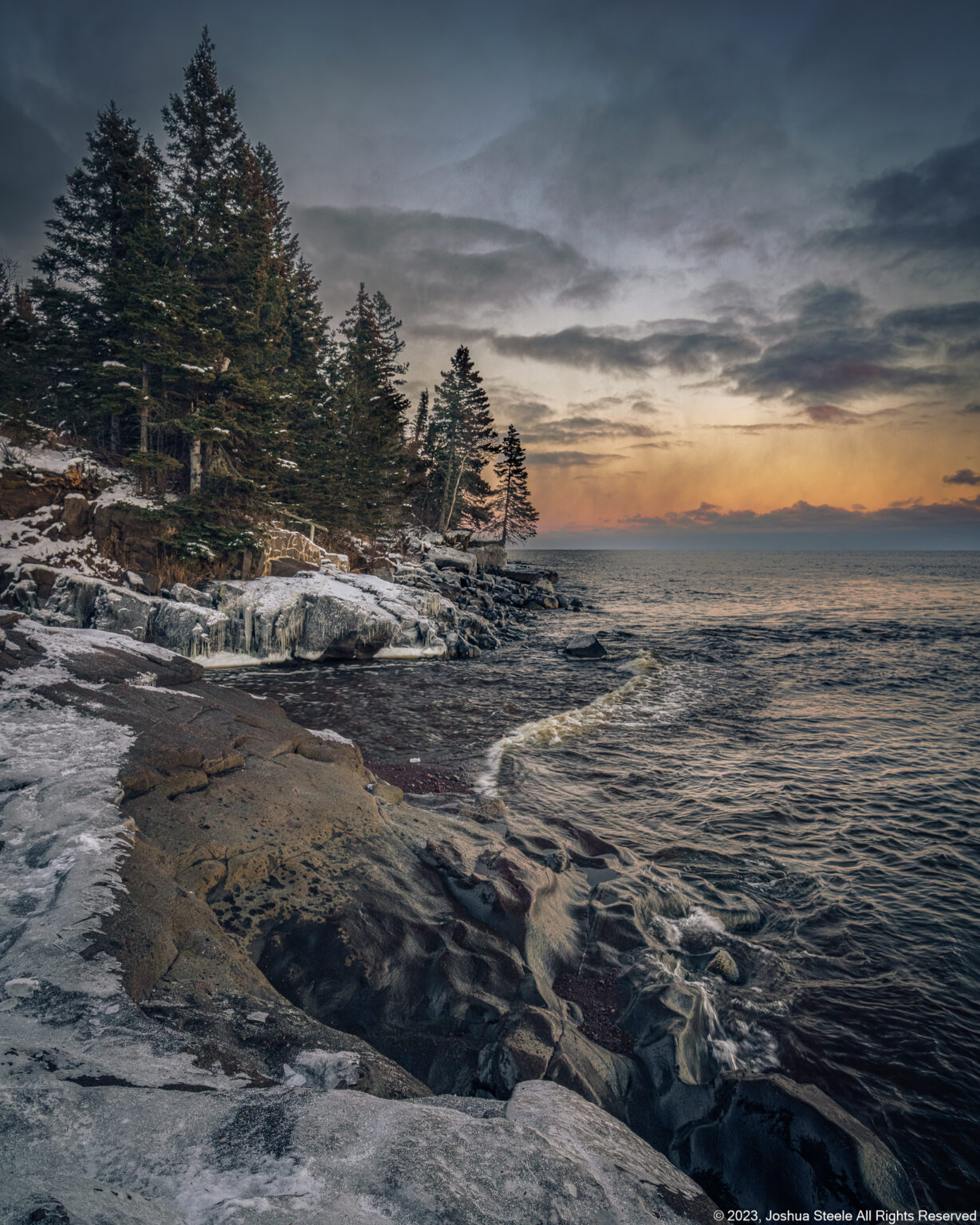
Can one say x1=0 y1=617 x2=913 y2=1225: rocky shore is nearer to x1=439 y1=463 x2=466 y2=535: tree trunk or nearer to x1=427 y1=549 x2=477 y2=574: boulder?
x1=427 y1=549 x2=477 y2=574: boulder

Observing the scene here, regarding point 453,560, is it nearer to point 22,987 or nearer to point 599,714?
point 599,714

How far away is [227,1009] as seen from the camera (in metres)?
3.30

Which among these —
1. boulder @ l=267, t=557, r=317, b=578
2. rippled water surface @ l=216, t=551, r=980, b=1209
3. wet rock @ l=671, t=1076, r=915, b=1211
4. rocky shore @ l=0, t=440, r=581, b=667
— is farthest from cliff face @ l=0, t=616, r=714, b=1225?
boulder @ l=267, t=557, r=317, b=578

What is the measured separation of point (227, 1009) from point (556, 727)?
10.6 metres

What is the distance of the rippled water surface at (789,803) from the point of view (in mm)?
4621

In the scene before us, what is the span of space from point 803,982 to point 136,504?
22.9 metres

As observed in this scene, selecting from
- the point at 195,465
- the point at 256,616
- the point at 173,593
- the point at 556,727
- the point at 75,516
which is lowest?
the point at 556,727

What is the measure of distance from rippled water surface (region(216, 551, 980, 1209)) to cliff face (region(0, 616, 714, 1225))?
247 cm

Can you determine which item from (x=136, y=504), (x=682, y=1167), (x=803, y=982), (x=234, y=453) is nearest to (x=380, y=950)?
(x=682, y=1167)

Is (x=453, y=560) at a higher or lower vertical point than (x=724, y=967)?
higher

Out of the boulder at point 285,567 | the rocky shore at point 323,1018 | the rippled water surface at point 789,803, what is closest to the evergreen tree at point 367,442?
the boulder at point 285,567

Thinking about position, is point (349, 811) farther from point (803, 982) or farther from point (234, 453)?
point (234, 453)

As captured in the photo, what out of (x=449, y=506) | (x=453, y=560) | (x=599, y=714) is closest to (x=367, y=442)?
(x=453, y=560)

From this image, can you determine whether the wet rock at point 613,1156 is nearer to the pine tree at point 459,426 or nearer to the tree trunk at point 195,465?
the tree trunk at point 195,465
